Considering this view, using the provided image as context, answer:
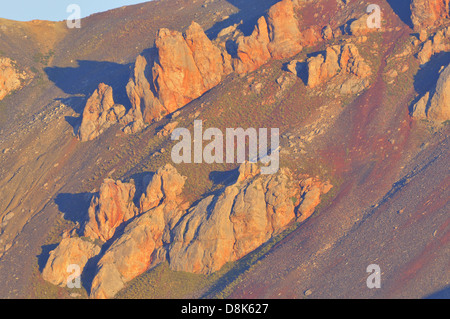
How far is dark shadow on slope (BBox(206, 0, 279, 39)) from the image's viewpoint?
4166 inches

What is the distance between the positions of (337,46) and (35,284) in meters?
49.4

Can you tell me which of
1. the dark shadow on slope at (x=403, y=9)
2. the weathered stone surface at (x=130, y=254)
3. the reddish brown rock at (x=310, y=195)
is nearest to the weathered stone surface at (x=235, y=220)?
the reddish brown rock at (x=310, y=195)

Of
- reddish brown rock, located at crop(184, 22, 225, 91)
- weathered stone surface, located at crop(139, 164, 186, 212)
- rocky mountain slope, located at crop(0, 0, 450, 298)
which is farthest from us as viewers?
reddish brown rock, located at crop(184, 22, 225, 91)

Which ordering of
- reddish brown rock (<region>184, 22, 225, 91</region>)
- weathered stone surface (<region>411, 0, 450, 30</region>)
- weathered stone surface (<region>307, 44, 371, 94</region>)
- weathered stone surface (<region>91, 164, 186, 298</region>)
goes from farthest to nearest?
weathered stone surface (<region>411, 0, 450, 30</region>) → reddish brown rock (<region>184, 22, 225, 91</region>) → weathered stone surface (<region>307, 44, 371, 94</region>) → weathered stone surface (<region>91, 164, 186, 298</region>)

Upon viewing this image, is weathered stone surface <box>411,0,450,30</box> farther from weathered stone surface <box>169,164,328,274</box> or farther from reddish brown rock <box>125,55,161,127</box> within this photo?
reddish brown rock <box>125,55,161,127</box>

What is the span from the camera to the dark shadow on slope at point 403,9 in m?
100

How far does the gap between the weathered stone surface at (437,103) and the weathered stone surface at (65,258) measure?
43.5m

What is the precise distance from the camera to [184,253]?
7912 cm

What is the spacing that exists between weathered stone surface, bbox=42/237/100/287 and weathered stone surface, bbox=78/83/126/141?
69.8 ft

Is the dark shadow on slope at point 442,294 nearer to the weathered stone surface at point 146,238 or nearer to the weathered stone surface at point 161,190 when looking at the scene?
the weathered stone surface at point 146,238

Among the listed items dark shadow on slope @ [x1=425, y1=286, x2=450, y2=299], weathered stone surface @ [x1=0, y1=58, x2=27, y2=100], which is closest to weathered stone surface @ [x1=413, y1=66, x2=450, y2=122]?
dark shadow on slope @ [x1=425, y1=286, x2=450, y2=299]

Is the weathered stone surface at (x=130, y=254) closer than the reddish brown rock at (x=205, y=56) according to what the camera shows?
Yes

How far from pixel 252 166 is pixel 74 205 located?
2334 centimetres

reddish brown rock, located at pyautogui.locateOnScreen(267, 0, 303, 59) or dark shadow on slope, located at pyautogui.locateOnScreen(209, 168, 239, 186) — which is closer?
dark shadow on slope, located at pyautogui.locateOnScreen(209, 168, 239, 186)
